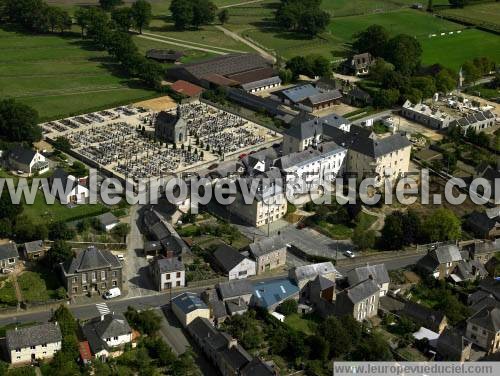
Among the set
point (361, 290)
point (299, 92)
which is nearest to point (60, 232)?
point (361, 290)

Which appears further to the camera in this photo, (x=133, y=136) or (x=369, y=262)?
(x=133, y=136)

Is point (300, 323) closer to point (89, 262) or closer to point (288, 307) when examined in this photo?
point (288, 307)

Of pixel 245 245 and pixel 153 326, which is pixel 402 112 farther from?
pixel 153 326

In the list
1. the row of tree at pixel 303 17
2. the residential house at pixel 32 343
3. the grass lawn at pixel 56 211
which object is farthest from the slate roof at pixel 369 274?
the row of tree at pixel 303 17

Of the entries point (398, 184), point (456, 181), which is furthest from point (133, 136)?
point (456, 181)

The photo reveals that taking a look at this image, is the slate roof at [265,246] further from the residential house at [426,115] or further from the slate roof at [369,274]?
the residential house at [426,115]

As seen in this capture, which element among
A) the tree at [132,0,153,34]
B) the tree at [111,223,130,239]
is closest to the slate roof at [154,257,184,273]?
the tree at [111,223,130,239]
